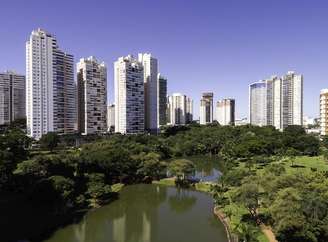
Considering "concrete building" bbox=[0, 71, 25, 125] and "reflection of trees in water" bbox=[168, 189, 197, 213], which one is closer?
"reflection of trees in water" bbox=[168, 189, 197, 213]

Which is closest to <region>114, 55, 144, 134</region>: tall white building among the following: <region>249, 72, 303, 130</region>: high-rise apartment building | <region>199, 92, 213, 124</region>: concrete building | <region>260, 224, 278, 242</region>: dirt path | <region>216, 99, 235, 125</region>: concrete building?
<region>249, 72, 303, 130</region>: high-rise apartment building

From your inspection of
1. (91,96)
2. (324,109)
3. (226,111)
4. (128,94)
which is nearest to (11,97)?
(91,96)

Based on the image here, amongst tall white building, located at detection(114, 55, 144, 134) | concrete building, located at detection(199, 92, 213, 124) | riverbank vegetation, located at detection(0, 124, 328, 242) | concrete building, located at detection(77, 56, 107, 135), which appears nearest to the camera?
riverbank vegetation, located at detection(0, 124, 328, 242)

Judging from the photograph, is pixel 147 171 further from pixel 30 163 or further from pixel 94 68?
pixel 94 68

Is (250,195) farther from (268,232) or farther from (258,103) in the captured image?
(258,103)

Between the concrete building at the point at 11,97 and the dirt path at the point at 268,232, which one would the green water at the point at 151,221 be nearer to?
the dirt path at the point at 268,232

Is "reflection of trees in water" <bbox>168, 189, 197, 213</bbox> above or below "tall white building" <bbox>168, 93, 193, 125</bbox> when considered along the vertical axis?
below

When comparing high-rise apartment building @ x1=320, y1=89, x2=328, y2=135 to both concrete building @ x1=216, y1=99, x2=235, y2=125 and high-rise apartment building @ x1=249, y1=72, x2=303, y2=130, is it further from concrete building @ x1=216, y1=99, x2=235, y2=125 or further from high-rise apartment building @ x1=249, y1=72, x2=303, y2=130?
concrete building @ x1=216, y1=99, x2=235, y2=125

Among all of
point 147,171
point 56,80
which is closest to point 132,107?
point 56,80
